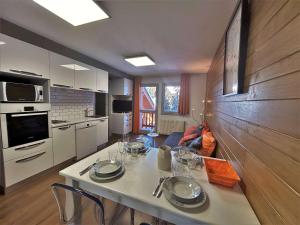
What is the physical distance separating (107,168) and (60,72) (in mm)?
2085

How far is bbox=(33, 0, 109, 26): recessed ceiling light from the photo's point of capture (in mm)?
1286

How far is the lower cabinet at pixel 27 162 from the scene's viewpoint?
1775 mm

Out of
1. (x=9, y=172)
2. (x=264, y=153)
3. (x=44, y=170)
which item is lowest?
(x=44, y=170)

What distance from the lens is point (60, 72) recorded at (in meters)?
2.36

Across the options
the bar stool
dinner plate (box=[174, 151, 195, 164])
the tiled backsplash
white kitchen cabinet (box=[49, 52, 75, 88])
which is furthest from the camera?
the tiled backsplash

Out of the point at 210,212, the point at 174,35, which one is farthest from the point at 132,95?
the point at 210,212

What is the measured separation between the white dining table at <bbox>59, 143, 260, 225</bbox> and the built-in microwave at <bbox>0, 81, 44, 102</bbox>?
143 cm

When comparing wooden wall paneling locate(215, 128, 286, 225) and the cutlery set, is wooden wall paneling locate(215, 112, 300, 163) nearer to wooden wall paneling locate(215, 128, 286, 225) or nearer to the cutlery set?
wooden wall paneling locate(215, 128, 286, 225)

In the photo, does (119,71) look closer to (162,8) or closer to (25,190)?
(162,8)

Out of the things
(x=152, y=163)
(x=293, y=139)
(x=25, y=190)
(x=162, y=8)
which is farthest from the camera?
Result: (x=25, y=190)

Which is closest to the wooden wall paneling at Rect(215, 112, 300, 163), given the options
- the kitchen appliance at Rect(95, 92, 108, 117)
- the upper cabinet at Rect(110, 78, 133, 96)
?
the kitchen appliance at Rect(95, 92, 108, 117)

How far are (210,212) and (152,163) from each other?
62 cm

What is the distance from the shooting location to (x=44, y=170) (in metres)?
2.20

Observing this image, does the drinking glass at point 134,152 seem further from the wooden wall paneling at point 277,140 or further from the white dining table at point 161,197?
the wooden wall paneling at point 277,140
